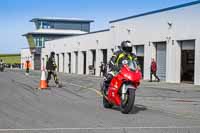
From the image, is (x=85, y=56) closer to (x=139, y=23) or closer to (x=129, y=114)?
(x=139, y=23)

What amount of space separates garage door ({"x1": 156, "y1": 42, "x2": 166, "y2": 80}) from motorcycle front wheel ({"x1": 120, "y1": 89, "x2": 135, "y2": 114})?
27110 millimetres

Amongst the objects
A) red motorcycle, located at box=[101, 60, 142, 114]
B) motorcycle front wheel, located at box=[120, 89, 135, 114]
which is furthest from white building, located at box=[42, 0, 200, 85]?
motorcycle front wheel, located at box=[120, 89, 135, 114]

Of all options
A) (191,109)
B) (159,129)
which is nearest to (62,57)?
(191,109)

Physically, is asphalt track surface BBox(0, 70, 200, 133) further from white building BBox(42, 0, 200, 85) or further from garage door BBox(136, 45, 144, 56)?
garage door BBox(136, 45, 144, 56)

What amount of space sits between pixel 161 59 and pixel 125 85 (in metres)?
27.8

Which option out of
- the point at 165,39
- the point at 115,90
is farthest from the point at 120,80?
the point at 165,39

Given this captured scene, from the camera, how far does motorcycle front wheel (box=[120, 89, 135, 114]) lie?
1286 centimetres

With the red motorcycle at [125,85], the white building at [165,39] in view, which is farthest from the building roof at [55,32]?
the red motorcycle at [125,85]

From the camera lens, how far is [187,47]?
36.7 m

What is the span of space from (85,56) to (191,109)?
48.4 metres

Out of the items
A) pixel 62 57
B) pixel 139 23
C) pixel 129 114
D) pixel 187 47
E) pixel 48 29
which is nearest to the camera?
pixel 129 114

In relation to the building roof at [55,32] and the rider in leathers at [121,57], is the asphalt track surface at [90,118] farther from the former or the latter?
the building roof at [55,32]

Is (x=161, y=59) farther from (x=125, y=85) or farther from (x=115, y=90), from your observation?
(x=125, y=85)

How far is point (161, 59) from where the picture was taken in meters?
40.6
